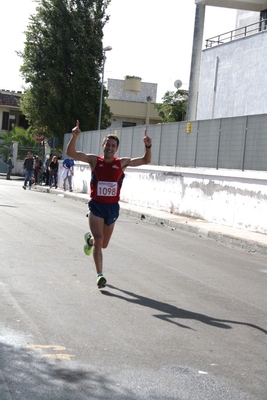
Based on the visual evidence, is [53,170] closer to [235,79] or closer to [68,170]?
[68,170]

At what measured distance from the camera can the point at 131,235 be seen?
Result: 17.8m

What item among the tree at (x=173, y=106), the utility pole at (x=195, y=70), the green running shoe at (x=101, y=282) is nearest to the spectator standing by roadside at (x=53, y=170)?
the utility pole at (x=195, y=70)

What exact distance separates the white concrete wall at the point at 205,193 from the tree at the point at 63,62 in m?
23.6

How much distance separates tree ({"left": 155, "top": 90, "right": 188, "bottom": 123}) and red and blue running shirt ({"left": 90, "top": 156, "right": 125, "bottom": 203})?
194 feet

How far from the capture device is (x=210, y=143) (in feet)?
78.8

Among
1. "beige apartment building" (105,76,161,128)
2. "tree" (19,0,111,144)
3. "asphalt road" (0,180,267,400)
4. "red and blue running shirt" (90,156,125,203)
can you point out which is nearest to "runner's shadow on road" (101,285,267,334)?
"asphalt road" (0,180,267,400)

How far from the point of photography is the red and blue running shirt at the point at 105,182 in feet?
31.4

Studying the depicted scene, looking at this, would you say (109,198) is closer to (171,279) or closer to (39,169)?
(171,279)

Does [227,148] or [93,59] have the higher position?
[93,59]

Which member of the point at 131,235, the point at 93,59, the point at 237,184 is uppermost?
the point at 93,59

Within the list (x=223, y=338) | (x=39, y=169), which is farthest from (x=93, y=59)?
(x=223, y=338)

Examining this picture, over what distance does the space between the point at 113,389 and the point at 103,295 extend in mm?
3703

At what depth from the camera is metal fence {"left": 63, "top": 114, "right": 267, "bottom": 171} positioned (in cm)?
2081

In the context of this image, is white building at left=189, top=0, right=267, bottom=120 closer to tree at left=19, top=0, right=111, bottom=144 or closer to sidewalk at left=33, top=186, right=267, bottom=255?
sidewalk at left=33, top=186, right=267, bottom=255
